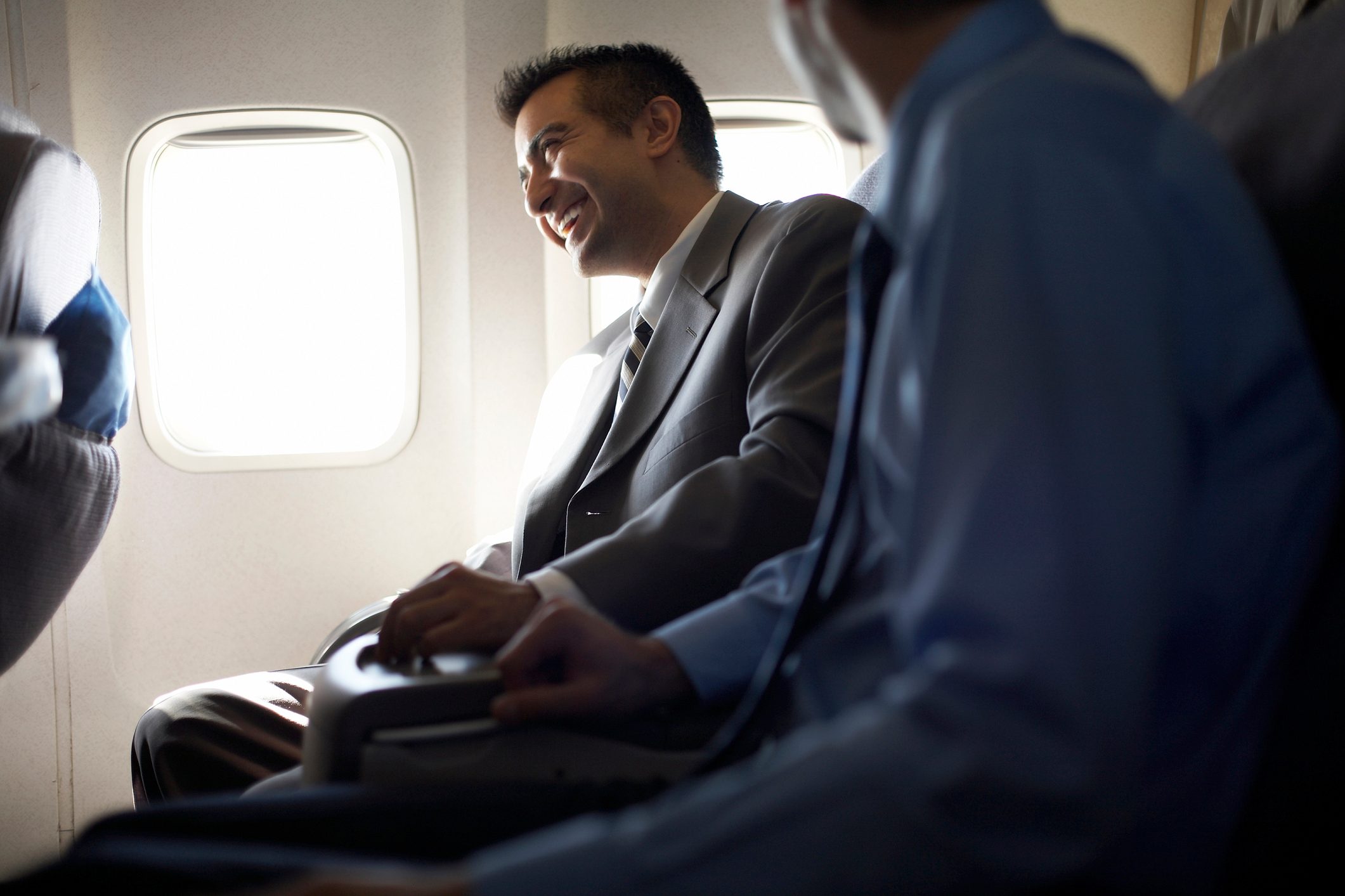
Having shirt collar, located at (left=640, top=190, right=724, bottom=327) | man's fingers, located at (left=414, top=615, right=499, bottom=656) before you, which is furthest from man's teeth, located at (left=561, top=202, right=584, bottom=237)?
man's fingers, located at (left=414, top=615, right=499, bottom=656)

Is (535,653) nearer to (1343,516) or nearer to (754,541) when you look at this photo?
(754,541)

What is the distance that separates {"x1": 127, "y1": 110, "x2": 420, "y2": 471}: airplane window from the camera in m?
2.55

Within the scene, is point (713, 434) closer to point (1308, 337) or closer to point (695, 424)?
point (695, 424)

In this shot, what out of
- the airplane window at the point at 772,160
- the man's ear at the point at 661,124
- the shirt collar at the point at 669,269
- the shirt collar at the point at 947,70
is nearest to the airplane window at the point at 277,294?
the airplane window at the point at 772,160

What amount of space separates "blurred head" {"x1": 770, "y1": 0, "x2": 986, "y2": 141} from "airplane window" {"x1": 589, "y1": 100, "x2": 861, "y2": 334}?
80.2 inches

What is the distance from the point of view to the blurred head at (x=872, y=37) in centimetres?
61

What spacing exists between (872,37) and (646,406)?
92 cm

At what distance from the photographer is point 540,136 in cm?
202

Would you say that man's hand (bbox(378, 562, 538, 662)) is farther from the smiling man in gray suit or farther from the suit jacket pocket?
the suit jacket pocket

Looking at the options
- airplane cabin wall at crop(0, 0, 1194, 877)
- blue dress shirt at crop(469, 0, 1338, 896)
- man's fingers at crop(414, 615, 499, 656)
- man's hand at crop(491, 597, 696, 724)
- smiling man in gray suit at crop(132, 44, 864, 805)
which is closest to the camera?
blue dress shirt at crop(469, 0, 1338, 896)

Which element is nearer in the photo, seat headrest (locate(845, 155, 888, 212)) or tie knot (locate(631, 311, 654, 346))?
seat headrest (locate(845, 155, 888, 212))

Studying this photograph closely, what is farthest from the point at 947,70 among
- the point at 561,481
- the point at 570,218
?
the point at 570,218

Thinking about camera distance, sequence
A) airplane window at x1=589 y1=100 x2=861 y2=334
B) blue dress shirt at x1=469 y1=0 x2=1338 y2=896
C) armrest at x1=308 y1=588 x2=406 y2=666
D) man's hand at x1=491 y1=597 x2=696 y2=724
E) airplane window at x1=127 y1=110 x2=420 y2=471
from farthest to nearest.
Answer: airplane window at x1=589 y1=100 x2=861 y2=334
airplane window at x1=127 y1=110 x2=420 y2=471
armrest at x1=308 y1=588 x2=406 y2=666
man's hand at x1=491 y1=597 x2=696 y2=724
blue dress shirt at x1=469 y1=0 x2=1338 y2=896

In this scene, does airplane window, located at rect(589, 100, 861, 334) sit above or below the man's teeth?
above
